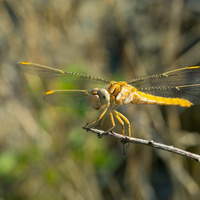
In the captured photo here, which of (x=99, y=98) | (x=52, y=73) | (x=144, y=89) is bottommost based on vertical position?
(x=99, y=98)

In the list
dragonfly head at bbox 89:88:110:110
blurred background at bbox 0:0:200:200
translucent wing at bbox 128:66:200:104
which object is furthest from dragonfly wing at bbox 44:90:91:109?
blurred background at bbox 0:0:200:200

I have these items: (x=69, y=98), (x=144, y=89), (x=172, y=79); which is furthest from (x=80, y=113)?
(x=172, y=79)

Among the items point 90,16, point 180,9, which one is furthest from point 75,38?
point 180,9

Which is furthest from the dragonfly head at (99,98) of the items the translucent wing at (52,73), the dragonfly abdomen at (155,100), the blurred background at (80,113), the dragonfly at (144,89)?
the blurred background at (80,113)

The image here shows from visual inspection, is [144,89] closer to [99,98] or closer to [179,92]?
[179,92]

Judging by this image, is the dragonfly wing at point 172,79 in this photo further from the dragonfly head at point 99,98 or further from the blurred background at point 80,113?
the blurred background at point 80,113
